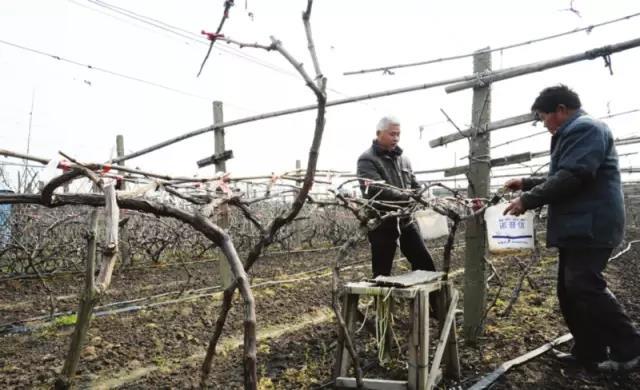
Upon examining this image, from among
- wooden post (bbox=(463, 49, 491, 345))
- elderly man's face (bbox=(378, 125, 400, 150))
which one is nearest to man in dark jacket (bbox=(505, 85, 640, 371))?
wooden post (bbox=(463, 49, 491, 345))

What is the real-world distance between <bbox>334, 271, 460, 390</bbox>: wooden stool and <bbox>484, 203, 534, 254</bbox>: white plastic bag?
0.50 metres

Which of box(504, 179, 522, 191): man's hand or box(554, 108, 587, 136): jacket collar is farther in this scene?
box(504, 179, 522, 191): man's hand

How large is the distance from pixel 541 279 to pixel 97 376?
Answer: 5351 mm

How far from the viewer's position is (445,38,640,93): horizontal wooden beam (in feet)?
8.51

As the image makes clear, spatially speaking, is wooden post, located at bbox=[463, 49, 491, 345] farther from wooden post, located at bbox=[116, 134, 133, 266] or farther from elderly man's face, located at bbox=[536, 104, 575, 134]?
wooden post, located at bbox=[116, 134, 133, 266]

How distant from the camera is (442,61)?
3.21 meters

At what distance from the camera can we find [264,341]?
376cm

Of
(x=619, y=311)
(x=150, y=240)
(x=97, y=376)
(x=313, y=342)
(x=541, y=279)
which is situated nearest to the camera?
(x=619, y=311)

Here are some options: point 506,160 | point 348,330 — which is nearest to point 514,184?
point 506,160

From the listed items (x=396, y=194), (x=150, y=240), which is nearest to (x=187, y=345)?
(x=396, y=194)

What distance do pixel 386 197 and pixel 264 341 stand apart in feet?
5.29

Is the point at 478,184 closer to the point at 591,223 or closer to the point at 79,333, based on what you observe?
the point at 591,223

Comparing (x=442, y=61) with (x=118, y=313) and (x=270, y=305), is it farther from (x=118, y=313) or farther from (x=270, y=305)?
(x=118, y=313)

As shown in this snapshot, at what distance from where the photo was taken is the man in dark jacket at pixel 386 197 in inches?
131
